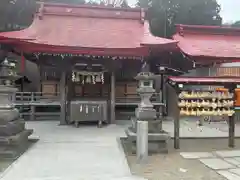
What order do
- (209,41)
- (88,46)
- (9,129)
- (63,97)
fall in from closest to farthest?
(9,129), (88,46), (63,97), (209,41)

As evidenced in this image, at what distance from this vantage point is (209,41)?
43.5 ft

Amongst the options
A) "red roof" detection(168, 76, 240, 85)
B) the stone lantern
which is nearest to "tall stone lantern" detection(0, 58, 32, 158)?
the stone lantern

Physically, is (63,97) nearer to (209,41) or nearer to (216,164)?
(216,164)

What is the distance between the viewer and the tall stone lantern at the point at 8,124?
574 cm

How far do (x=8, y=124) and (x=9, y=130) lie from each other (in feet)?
0.45

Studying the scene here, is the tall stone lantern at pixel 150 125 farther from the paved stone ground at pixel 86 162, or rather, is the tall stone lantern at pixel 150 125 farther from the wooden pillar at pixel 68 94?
the wooden pillar at pixel 68 94

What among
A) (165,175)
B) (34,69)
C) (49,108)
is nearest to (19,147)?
(165,175)

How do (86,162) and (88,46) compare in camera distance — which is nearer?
(86,162)

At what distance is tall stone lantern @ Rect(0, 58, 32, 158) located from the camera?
5738 mm

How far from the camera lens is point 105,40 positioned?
33.2 feet

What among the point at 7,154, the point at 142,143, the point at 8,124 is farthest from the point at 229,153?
the point at 8,124

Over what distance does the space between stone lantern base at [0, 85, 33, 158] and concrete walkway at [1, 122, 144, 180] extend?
0.89 feet

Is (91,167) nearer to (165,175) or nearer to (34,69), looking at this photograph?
(165,175)

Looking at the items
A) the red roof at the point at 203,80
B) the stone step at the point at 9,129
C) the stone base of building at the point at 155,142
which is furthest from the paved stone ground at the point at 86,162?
the red roof at the point at 203,80
